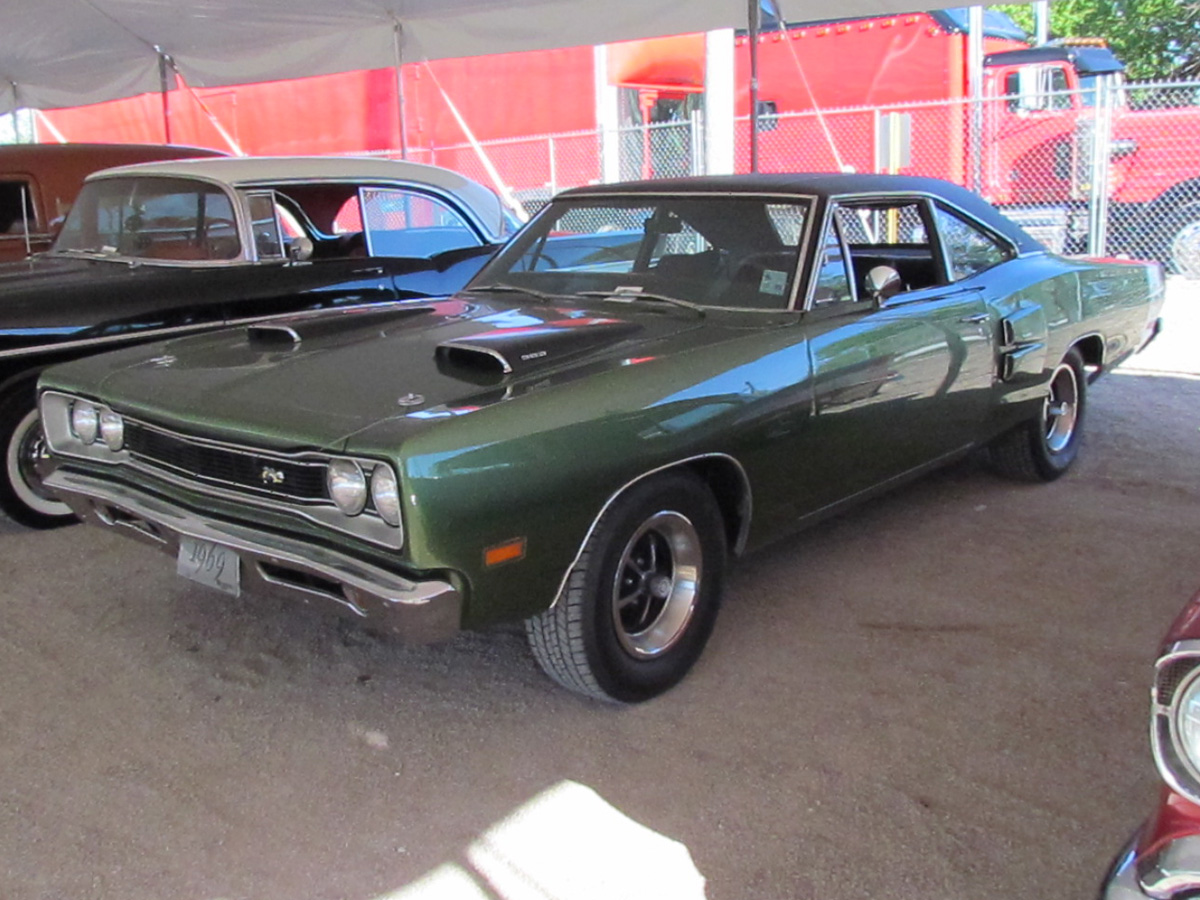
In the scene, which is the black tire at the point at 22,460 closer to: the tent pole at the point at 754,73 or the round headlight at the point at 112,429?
the round headlight at the point at 112,429

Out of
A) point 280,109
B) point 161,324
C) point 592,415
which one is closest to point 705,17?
point 161,324

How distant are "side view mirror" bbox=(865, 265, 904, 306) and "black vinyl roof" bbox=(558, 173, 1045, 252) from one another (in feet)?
1.06

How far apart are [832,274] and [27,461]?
3528 mm

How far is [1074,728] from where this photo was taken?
3.06 m

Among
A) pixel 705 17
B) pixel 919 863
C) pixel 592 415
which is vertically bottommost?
pixel 919 863

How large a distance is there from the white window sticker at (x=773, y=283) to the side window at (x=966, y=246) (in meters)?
1.06

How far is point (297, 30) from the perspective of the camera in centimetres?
1044

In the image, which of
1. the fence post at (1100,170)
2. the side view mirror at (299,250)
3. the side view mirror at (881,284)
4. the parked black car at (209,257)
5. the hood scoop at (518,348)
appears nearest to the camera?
the hood scoop at (518,348)

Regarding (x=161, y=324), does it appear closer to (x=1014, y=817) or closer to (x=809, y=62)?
(x=1014, y=817)

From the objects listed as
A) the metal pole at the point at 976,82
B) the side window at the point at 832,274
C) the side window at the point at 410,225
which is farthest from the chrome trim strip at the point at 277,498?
the metal pole at the point at 976,82

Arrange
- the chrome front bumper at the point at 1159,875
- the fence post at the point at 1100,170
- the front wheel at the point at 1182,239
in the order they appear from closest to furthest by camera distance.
→ the chrome front bumper at the point at 1159,875 → the fence post at the point at 1100,170 → the front wheel at the point at 1182,239

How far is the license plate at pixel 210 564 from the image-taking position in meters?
2.92

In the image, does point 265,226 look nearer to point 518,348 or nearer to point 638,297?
point 638,297

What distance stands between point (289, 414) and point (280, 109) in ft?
45.0
